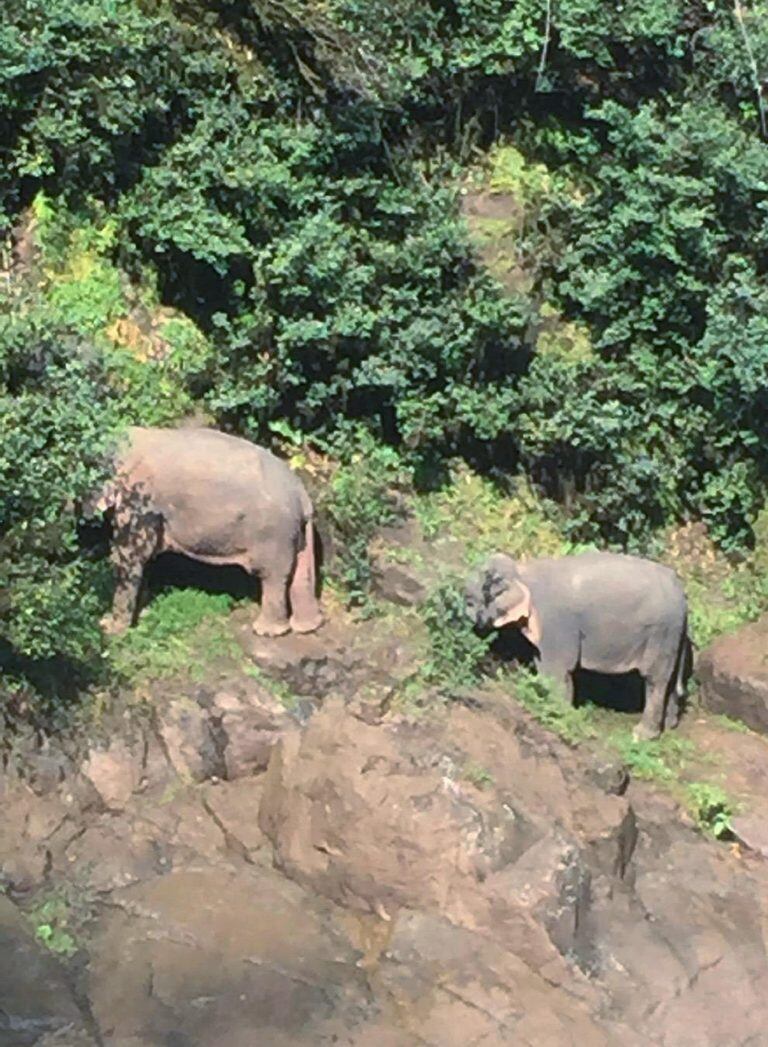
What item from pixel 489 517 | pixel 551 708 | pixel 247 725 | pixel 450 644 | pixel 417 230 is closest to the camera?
pixel 247 725

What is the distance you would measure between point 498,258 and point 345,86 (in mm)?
1651

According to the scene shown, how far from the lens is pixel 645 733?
8.27 m

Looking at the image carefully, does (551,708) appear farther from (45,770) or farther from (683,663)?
(45,770)

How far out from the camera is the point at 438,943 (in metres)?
6.09

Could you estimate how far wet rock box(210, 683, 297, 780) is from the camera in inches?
284

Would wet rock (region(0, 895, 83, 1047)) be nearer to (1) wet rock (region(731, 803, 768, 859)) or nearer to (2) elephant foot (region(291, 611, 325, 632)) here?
(2) elephant foot (region(291, 611, 325, 632))

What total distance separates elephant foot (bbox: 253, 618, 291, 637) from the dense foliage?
974 mm

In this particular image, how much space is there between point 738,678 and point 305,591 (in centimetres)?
264

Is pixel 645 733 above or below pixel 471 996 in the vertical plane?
below

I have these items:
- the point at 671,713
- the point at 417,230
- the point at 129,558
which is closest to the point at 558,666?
the point at 671,713

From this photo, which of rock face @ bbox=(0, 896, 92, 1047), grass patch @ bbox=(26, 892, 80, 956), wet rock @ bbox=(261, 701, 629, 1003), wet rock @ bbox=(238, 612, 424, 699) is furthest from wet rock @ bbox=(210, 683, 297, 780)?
rock face @ bbox=(0, 896, 92, 1047)

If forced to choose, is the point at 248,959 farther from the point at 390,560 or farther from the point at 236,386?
the point at 236,386

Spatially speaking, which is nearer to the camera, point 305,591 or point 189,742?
point 189,742

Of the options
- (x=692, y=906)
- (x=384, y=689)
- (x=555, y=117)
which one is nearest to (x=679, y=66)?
(x=555, y=117)
